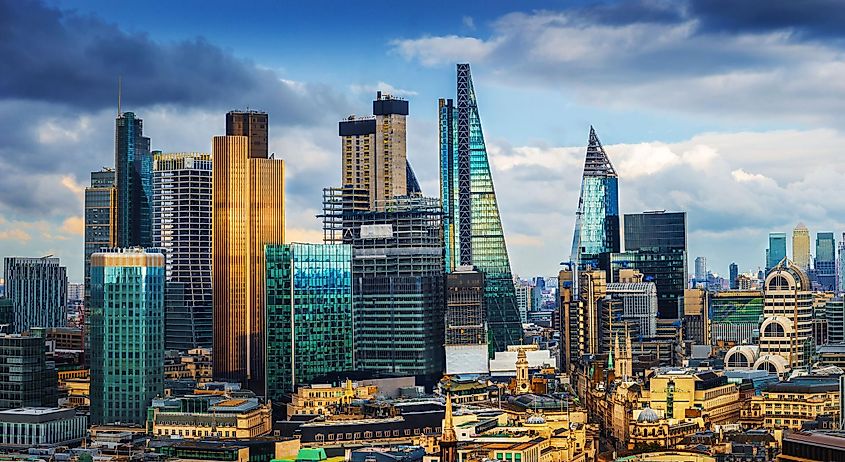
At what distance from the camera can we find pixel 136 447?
110 meters

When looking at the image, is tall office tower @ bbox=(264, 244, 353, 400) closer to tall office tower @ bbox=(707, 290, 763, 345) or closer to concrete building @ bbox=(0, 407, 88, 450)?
concrete building @ bbox=(0, 407, 88, 450)

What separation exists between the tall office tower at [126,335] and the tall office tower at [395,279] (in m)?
31.8

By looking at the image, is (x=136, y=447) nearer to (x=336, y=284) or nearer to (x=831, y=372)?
(x=336, y=284)

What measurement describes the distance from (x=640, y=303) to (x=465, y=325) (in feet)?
114

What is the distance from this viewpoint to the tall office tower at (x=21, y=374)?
127 metres

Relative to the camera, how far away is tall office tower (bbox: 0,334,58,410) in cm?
12700

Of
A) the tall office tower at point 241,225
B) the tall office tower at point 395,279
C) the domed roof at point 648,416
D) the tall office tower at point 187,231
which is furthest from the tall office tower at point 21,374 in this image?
the tall office tower at point 187,231

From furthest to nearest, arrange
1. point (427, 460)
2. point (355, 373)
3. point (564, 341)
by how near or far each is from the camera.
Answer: point (564, 341), point (355, 373), point (427, 460)

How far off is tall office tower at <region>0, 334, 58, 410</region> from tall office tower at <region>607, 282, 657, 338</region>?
7093 centimetres

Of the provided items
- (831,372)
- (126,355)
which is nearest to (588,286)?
(831,372)

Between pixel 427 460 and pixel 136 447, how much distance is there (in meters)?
24.7

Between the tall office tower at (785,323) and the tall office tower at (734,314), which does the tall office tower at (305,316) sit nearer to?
the tall office tower at (785,323)

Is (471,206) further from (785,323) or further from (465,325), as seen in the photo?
(785,323)

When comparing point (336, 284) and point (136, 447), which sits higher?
point (336, 284)
